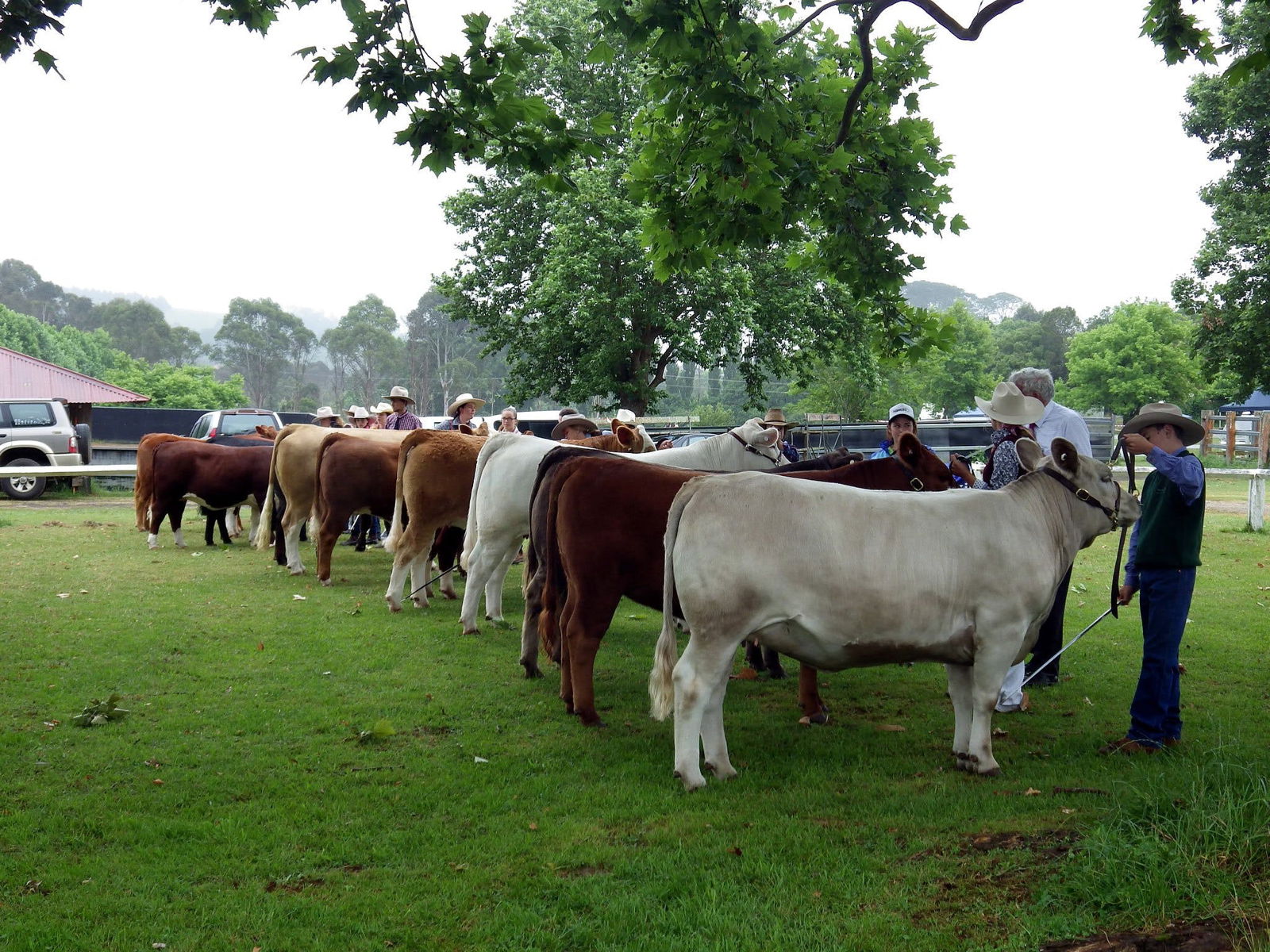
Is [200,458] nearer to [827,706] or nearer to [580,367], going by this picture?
[827,706]

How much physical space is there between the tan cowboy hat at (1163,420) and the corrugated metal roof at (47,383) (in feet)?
200

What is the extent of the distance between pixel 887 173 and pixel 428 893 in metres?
6.37

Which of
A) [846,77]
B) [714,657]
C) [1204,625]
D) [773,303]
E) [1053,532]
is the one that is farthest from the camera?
[773,303]

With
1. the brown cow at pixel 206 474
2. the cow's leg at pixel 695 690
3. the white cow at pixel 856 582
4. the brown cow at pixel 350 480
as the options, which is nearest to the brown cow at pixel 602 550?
the white cow at pixel 856 582

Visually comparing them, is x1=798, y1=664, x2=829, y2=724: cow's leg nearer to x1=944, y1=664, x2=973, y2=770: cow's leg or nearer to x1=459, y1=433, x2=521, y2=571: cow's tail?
x1=944, y1=664, x2=973, y2=770: cow's leg

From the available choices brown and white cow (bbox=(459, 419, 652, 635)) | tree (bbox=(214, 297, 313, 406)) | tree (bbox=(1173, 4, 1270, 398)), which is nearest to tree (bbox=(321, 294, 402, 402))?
tree (bbox=(214, 297, 313, 406))

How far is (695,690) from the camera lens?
17.6 feet

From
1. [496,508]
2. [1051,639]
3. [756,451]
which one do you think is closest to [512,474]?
[496,508]

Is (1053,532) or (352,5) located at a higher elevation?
(352,5)

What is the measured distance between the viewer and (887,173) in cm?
808

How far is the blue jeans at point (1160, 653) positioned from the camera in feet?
18.7

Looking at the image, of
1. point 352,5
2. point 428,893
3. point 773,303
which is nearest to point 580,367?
point 773,303

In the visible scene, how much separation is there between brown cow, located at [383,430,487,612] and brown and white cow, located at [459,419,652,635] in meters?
1.02

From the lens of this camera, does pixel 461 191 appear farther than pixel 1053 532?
Yes
